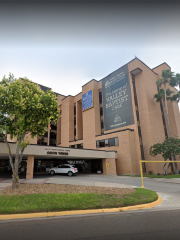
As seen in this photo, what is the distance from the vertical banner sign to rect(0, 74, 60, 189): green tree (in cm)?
2179

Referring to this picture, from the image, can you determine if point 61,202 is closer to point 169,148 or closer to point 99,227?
point 99,227

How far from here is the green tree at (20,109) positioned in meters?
10.8

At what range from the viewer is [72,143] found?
4234 centimetres

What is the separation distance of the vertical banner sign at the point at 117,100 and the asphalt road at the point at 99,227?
2569 centimetres

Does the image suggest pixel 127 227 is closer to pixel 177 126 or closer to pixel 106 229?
pixel 106 229

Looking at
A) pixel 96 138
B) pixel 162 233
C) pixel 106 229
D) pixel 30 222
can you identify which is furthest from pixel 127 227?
pixel 96 138

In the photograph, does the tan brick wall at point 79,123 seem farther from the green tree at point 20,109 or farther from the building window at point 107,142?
the green tree at point 20,109

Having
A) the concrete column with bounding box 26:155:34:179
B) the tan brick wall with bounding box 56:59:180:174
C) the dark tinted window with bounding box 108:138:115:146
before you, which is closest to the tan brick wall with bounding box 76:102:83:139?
the tan brick wall with bounding box 56:59:180:174

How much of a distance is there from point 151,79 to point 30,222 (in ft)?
121

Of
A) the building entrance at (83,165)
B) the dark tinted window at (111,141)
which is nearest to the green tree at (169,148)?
the dark tinted window at (111,141)

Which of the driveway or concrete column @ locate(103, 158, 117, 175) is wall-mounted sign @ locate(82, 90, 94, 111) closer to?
concrete column @ locate(103, 158, 117, 175)

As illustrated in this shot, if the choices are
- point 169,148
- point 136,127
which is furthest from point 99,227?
point 136,127

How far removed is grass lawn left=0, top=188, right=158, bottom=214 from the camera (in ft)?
22.5

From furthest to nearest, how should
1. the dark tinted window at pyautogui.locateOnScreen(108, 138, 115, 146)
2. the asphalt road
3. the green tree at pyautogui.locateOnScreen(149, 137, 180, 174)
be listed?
the dark tinted window at pyautogui.locateOnScreen(108, 138, 115, 146) → the green tree at pyautogui.locateOnScreen(149, 137, 180, 174) → the asphalt road
